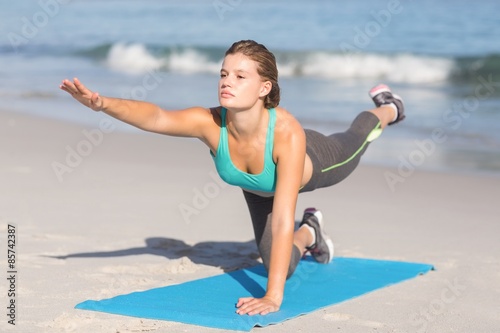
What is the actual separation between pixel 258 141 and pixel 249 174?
176 mm

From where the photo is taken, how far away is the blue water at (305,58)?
10.4m

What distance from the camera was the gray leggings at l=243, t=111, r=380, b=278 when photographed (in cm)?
476

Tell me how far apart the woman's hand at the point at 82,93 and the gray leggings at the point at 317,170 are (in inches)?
48.8

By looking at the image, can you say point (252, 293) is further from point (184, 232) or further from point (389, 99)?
point (389, 99)

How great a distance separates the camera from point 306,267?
5137 mm

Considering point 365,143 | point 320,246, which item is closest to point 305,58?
point 365,143

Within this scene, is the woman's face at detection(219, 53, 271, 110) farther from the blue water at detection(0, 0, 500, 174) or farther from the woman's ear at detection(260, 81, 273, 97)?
the blue water at detection(0, 0, 500, 174)

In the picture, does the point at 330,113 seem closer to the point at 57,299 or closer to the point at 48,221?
A: the point at 48,221

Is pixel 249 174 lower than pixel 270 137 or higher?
lower

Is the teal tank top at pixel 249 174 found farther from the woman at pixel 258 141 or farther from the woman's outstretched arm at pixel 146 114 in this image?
the woman's outstretched arm at pixel 146 114

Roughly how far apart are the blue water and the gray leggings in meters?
3.08

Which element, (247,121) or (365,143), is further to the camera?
(365,143)

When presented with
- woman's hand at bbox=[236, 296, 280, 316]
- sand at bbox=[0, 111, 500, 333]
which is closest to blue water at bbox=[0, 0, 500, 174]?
sand at bbox=[0, 111, 500, 333]

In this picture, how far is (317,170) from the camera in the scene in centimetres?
474
